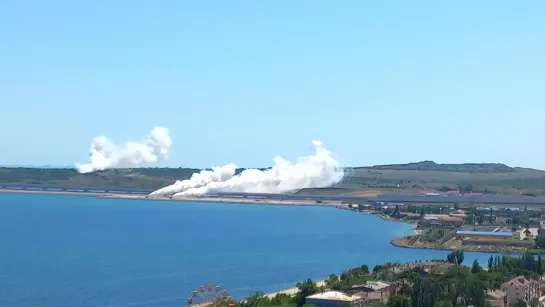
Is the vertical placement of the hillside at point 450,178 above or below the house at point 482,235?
above

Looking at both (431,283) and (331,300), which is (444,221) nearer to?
(431,283)

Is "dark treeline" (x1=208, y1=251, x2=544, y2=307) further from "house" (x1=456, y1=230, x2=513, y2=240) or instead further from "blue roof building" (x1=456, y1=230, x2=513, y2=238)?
"blue roof building" (x1=456, y1=230, x2=513, y2=238)

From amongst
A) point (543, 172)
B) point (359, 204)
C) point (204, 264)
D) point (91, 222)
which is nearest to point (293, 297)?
point (204, 264)

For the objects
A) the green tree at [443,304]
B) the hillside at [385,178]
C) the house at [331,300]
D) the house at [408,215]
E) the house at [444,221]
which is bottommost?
the house at [331,300]

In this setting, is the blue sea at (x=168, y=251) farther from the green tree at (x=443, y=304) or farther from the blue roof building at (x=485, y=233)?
the green tree at (x=443, y=304)

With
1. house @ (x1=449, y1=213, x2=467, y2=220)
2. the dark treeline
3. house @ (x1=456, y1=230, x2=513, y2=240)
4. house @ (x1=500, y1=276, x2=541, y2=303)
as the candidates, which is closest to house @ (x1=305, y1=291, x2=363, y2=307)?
the dark treeline

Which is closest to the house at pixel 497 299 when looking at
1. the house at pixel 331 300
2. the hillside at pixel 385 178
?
the house at pixel 331 300

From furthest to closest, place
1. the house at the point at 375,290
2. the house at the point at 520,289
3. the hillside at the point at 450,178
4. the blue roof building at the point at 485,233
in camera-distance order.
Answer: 1. the hillside at the point at 450,178
2. the blue roof building at the point at 485,233
3. the house at the point at 520,289
4. the house at the point at 375,290

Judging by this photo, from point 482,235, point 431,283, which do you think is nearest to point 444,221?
point 482,235
